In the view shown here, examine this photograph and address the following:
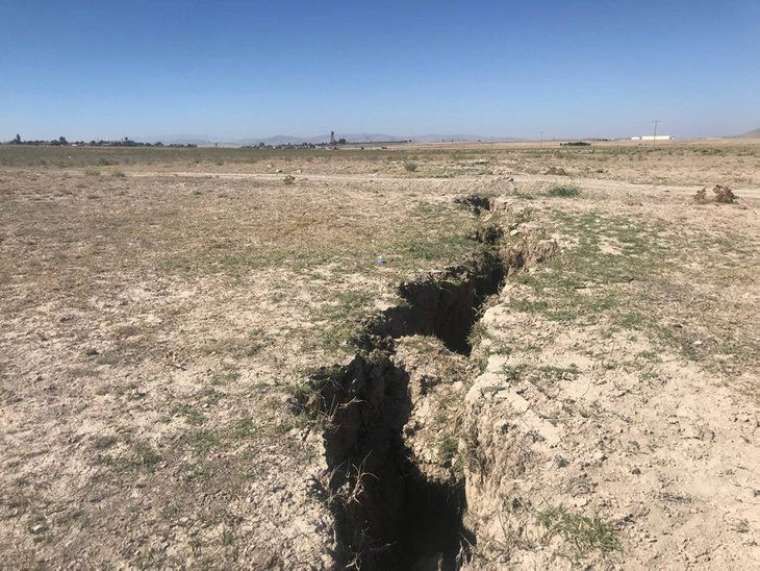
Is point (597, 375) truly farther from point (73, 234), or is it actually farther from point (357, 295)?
point (73, 234)

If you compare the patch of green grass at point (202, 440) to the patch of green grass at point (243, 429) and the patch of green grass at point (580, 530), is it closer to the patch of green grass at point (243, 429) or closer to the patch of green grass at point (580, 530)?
the patch of green grass at point (243, 429)

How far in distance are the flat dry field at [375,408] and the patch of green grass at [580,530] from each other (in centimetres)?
2

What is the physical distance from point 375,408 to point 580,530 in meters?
2.70

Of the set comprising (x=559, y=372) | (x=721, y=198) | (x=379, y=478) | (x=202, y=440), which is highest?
(x=721, y=198)

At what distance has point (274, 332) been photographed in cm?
665

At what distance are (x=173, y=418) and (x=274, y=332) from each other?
2014 millimetres

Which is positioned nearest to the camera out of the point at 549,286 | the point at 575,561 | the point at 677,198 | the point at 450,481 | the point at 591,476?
the point at 575,561

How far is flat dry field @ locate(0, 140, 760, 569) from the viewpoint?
12.4 feet

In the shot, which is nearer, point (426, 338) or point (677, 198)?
point (426, 338)

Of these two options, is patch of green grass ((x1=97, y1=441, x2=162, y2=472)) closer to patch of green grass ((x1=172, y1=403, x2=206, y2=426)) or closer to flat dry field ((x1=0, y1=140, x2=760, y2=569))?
flat dry field ((x1=0, y1=140, x2=760, y2=569))

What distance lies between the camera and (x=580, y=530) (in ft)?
12.8

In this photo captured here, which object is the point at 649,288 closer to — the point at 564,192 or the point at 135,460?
the point at 135,460

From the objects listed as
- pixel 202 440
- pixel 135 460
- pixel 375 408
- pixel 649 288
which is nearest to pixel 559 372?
pixel 375 408

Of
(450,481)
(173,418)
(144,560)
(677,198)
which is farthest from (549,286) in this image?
(677,198)
